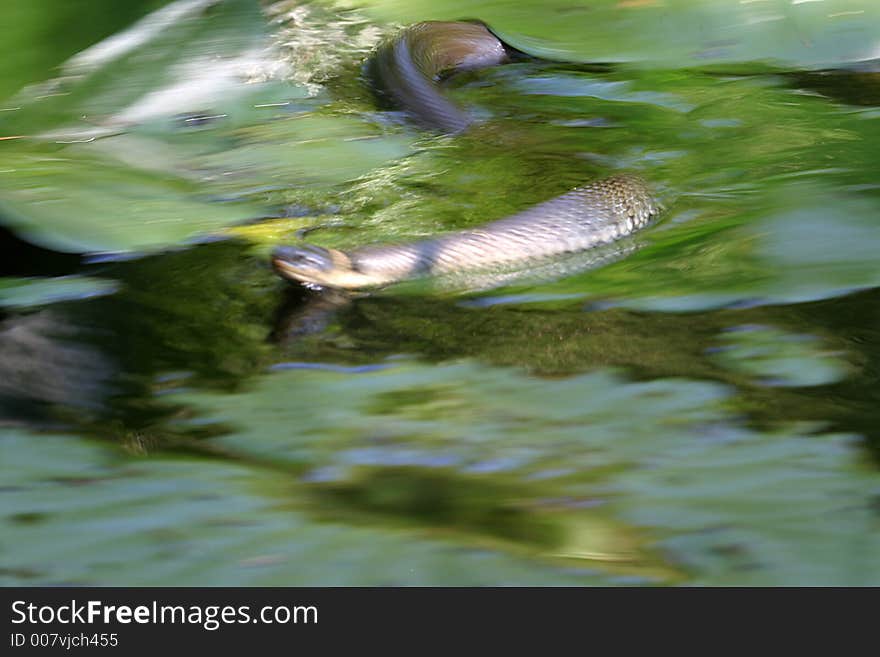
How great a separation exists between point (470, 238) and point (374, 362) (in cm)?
69

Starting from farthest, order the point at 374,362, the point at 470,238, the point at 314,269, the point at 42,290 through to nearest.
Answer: the point at 470,238 < the point at 314,269 < the point at 42,290 < the point at 374,362

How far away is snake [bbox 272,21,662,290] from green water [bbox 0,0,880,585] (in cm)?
5

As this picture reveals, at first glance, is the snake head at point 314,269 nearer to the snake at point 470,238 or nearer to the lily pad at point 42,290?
the snake at point 470,238

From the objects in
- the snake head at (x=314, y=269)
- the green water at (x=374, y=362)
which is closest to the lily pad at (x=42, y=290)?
the green water at (x=374, y=362)

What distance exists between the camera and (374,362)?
3.63 feet

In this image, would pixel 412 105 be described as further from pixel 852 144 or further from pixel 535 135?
pixel 852 144

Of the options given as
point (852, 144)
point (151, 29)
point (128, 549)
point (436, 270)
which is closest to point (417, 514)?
point (128, 549)

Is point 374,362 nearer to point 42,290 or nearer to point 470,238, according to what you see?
point 42,290

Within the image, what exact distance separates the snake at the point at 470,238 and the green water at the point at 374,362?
5 centimetres

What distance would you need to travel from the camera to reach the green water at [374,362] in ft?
2.21

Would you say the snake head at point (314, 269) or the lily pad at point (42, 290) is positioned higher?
the lily pad at point (42, 290)

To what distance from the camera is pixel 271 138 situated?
5.08 feet

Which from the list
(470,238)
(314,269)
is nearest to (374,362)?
(314,269)

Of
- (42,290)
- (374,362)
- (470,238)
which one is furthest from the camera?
(470,238)
